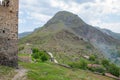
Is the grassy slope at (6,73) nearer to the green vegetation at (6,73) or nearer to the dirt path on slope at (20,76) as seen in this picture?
the green vegetation at (6,73)

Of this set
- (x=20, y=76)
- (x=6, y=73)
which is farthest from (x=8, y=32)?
(x=20, y=76)

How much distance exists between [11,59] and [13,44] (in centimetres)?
172

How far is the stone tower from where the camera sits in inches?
1406

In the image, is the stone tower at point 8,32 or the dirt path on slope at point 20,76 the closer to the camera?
the dirt path on slope at point 20,76

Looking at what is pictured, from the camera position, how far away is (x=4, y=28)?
35750mm

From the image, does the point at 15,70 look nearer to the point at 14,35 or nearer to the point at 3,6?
the point at 14,35

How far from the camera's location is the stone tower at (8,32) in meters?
35.7

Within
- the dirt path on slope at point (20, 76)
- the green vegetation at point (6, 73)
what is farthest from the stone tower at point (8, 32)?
the dirt path on slope at point (20, 76)

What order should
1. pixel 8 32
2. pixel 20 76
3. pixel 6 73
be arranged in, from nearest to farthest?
pixel 20 76, pixel 6 73, pixel 8 32

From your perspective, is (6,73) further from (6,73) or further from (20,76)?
(20,76)

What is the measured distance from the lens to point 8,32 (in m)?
36.2

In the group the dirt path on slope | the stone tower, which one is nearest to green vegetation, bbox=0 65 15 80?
the dirt path on slope

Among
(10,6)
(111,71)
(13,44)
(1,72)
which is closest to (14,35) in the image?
(13,44)

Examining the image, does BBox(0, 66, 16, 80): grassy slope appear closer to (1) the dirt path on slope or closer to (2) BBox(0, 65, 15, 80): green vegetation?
(2) BBox(0, 65, 15, 80): green vegetation
